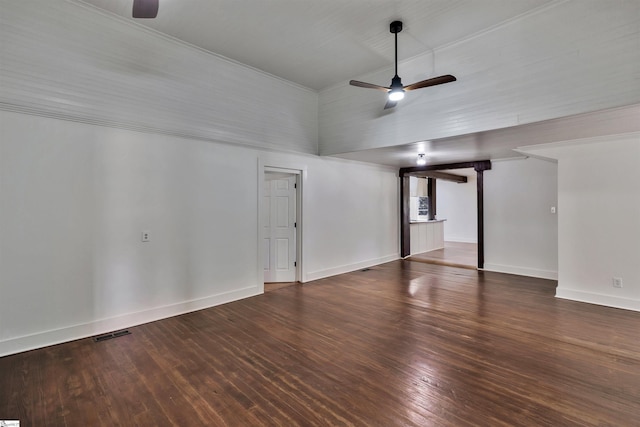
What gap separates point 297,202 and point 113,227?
3077 mm

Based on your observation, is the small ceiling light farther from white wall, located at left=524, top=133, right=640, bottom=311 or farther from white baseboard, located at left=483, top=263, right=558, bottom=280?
white baseboard, located at left=483, top=263, right=558, bottom=280

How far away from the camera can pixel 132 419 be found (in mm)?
2115

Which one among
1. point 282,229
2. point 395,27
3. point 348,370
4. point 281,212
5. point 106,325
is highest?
point 395,27

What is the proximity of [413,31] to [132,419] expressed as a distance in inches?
197

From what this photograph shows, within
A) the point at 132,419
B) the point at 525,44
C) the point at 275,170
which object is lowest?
the point at 132,419

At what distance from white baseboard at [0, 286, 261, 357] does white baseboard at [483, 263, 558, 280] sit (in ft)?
18.5

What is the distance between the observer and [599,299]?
14.7 ft

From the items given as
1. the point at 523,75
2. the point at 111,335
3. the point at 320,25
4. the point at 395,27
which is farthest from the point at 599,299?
the point at 111,335

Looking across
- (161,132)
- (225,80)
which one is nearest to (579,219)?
(225,80)

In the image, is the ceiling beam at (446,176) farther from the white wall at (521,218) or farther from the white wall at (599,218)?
the white wall at (599,218)

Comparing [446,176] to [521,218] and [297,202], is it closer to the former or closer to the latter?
[521,218]

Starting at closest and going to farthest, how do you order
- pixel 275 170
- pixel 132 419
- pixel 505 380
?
pixel 132 419 → pixel 505 380 → pixel 275 170

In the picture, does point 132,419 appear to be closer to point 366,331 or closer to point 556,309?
point 366,331

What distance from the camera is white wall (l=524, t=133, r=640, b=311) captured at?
4273mm
